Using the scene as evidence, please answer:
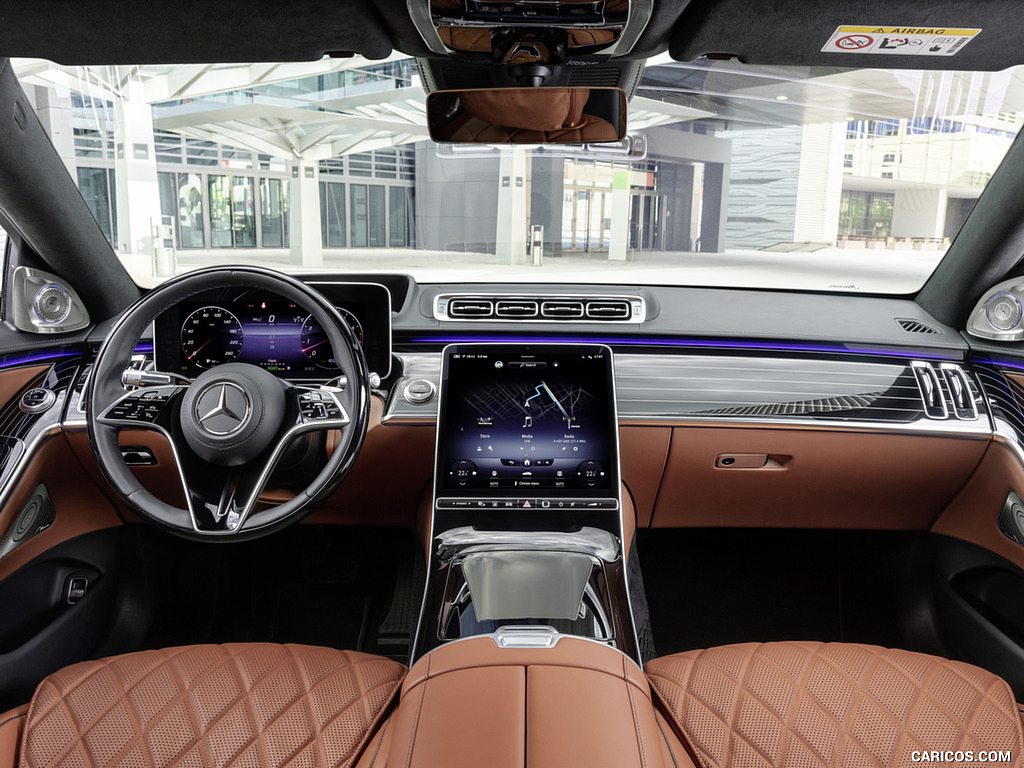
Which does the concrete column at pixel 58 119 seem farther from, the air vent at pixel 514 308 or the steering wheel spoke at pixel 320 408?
the air vent at pixel 514 308

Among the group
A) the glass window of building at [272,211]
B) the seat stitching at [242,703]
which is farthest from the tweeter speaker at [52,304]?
the seat stitching at [242,703]

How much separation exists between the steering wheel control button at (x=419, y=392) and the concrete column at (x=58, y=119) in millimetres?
1203

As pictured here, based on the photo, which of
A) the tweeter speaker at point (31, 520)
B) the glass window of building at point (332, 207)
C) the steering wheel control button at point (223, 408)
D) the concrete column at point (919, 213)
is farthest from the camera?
the glass window of building at point (332, 207)

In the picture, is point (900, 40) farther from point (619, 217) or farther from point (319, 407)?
point (619, 217)

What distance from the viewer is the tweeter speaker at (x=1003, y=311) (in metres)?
2.29

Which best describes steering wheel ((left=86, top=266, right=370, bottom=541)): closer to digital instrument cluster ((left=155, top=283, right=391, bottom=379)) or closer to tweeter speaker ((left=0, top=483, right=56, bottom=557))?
digital instrument cluster ((left=155, top=283, right=391, bottom=379))

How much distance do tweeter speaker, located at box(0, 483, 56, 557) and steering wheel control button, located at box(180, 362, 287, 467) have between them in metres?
0.75

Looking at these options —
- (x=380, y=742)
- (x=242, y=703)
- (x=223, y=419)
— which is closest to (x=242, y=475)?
(x=223, y=419)

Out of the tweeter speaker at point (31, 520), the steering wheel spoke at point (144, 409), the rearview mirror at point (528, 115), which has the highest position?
the rearview mirror at point (528, 115)

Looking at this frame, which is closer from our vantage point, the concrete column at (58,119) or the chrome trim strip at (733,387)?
the concrete column at (58,119)

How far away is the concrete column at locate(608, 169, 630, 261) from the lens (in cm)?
284

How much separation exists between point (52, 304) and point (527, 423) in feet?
5.12

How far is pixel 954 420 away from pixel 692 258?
1.10 metres

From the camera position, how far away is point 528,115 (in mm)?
1693
